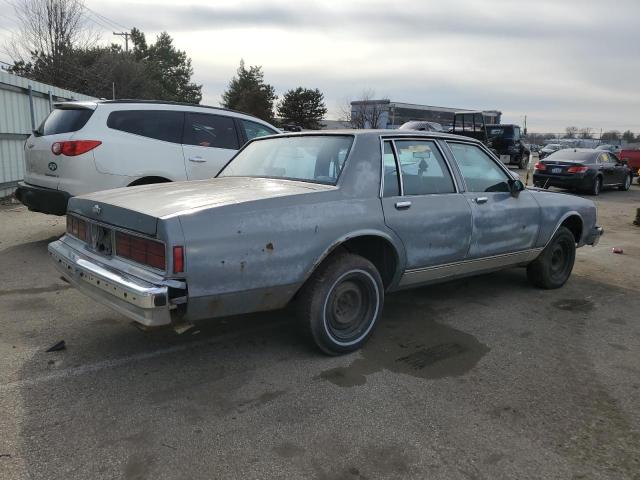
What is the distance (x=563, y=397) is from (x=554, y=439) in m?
0.56

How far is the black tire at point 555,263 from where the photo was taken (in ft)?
18.1

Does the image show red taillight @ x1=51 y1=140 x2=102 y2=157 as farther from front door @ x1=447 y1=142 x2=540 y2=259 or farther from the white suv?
front door @ x1=447 y1=142 x2=540 y2=259

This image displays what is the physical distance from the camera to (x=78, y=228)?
12.4 feet

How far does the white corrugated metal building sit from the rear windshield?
4869 millimetres

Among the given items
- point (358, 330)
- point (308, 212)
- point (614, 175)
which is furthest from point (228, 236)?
point (614, 175)

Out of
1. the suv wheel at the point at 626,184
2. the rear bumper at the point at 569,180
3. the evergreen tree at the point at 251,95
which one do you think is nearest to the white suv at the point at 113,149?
the rear bumper at the point at 569,180

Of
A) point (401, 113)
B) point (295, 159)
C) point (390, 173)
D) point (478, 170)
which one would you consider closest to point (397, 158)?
point (390, 173)

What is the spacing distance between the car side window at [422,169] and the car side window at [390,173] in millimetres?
69

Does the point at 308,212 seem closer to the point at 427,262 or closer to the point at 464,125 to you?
the point at 427,262

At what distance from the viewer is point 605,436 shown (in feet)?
9.34

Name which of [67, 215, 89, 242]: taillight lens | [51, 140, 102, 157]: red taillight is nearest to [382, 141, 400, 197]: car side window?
[67, 215, 89, 242]: taillight lens

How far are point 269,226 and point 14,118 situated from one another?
10022 mm

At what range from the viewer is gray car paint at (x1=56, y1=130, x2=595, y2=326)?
3.01m

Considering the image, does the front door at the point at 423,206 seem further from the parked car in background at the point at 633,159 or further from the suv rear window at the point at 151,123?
the parked car in background at the point at 633,159
